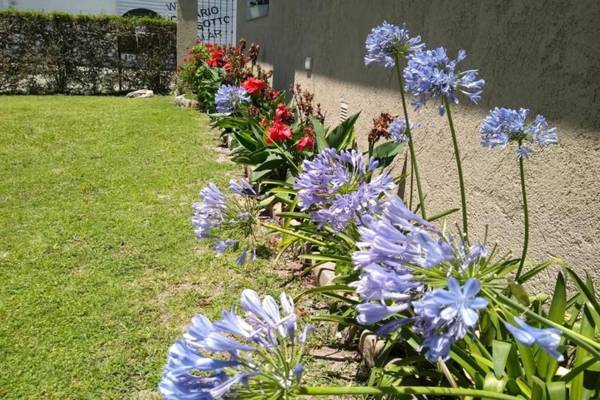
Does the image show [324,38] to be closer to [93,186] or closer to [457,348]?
[93,186]

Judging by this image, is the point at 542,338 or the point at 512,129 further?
the point at 512,129

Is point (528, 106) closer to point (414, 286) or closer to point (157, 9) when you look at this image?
point (414, 286)

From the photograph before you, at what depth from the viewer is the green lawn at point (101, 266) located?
2383 mm

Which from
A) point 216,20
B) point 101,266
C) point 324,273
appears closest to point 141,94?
point 216,20

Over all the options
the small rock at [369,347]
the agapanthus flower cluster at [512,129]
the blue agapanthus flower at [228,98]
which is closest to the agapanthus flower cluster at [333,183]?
the agapanthus flower cluster at [512,129]

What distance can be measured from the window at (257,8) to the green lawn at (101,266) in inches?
119

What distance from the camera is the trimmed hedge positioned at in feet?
40.3

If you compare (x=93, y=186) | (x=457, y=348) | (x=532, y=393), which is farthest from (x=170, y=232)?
(x=532, y=393)

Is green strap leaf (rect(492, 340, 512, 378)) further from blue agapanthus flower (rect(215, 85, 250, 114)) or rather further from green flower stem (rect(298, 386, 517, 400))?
blue agapanthus flower (rect(215, 85, 250, 114))

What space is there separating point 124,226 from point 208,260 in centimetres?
98

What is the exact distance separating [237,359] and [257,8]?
883 centimetres

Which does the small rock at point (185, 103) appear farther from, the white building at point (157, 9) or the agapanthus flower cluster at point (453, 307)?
the agapanthus flower cluster at point (453, 307)

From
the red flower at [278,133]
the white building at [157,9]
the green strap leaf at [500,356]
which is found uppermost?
the white building at [157,9]

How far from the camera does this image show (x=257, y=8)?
352 inches
